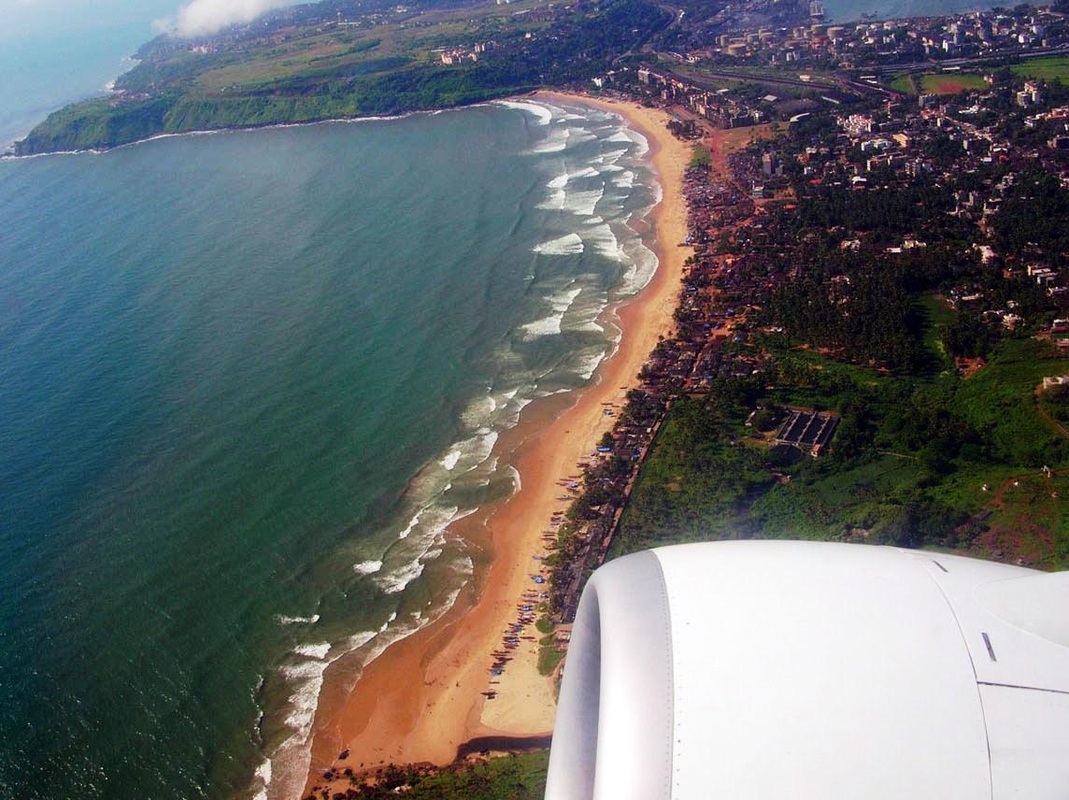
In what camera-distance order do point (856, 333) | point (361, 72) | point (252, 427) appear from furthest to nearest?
point (361, 72), point (856, 333), point (252, 427)

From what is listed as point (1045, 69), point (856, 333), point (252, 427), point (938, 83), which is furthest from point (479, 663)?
point (1045, 69)

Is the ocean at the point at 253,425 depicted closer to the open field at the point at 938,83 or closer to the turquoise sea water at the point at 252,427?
the turquoise sea water at the point at 252,427

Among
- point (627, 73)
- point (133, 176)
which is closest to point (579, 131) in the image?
point (627, 73)

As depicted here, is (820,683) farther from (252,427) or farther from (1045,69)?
(1045,69)

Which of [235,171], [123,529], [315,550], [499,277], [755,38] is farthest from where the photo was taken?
[755,38]

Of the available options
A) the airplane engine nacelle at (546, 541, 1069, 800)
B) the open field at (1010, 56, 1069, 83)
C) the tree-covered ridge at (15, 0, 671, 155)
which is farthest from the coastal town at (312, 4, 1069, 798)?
the tree-covered ridge at (15, 0, 671, 155)

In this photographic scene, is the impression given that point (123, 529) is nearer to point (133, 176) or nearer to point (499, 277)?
point (499, 277)
